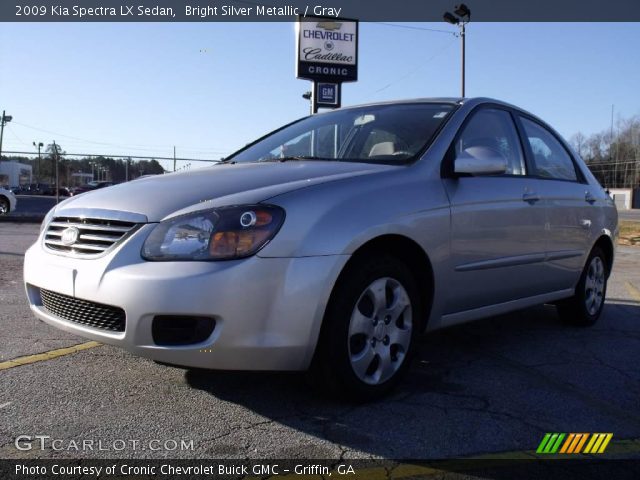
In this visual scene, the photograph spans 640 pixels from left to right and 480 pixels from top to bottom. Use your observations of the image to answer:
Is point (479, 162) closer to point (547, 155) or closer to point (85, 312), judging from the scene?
point (547, 155)

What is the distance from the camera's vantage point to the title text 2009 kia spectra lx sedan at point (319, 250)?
2.64 metres

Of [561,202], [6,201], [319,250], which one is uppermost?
[561,202]

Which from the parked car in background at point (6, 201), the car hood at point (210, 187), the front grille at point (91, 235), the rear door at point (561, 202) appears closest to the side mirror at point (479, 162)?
the car hood at point (210, 187)

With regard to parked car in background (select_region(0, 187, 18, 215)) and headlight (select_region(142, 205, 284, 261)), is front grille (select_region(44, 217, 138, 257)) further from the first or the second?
parked car in background (select_region(0, 187, 18, 215))

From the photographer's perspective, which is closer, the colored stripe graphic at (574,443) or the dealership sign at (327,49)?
the colored stripe graphic at (574,443)

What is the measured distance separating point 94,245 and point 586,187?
402cm

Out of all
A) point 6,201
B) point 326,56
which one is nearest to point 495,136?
point 326,56

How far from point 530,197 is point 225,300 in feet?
8.29

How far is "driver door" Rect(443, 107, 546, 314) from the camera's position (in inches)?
141

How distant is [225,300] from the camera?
101 inches

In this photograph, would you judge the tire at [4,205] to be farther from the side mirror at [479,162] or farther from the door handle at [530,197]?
the side mirror at [479,162]

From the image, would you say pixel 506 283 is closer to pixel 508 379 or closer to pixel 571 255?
pixel 508 379

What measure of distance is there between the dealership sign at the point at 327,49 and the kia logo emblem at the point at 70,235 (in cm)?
1519

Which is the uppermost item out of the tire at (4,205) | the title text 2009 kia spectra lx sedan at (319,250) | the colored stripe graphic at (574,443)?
the title text 2009 kia spectra lx sedan at (319,250)
